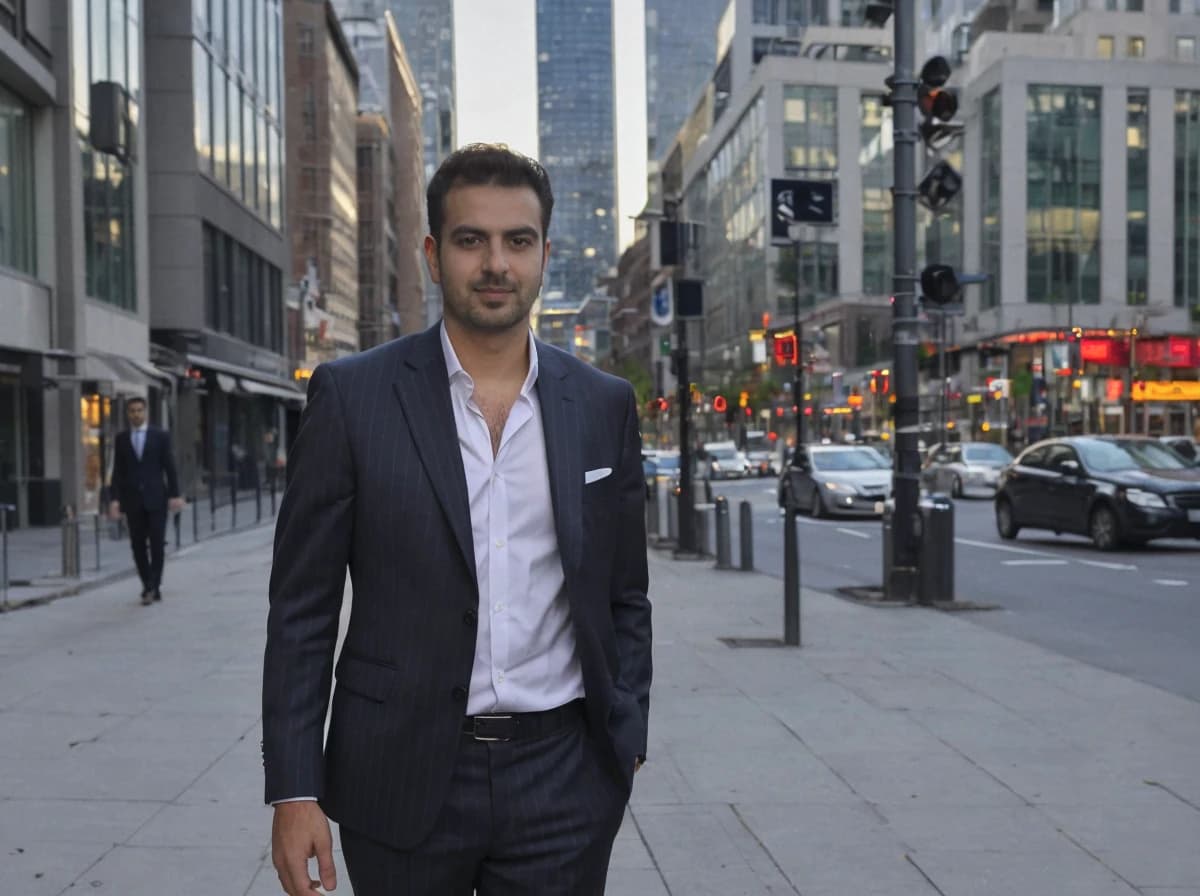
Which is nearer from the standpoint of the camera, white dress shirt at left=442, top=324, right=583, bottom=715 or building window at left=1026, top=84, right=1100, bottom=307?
white dress shirt at left=442, top=324, right=583, bottom=715

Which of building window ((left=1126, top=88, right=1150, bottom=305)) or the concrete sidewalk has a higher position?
building window ((left=1126, top=88, right=1150, bottom=305))

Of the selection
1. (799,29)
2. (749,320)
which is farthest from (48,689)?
(799,29)

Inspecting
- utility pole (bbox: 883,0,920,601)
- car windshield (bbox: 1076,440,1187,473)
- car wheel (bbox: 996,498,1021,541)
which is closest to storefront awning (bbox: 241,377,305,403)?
car wheel (bbox: 996,498,1021,541)

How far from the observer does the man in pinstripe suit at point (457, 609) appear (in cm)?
236

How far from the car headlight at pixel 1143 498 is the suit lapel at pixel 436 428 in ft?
55.8

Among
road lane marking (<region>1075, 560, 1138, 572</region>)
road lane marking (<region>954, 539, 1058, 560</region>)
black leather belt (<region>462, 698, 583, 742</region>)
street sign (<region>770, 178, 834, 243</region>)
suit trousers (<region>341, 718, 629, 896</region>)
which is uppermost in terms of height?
street sign (<region>770, 178, 834, 243</region>)

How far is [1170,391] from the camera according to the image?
7125 cm

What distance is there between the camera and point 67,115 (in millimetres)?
28797

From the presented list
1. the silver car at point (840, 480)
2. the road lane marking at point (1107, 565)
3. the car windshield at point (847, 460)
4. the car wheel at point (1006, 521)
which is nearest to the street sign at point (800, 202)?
the road lane marking at point (1107, 565)

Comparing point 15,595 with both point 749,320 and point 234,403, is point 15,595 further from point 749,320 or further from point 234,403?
point 749,320

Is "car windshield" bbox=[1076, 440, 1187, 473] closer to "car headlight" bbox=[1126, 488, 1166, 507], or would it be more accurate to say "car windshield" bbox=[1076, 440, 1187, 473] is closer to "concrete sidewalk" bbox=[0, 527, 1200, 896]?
"car headlight" bbox=[1126, 488, 1166, 507]

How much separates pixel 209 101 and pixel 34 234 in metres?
16.8

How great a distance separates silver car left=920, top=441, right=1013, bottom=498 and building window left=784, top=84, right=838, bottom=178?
5666 centimetres

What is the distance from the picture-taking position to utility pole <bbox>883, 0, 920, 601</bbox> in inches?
498
